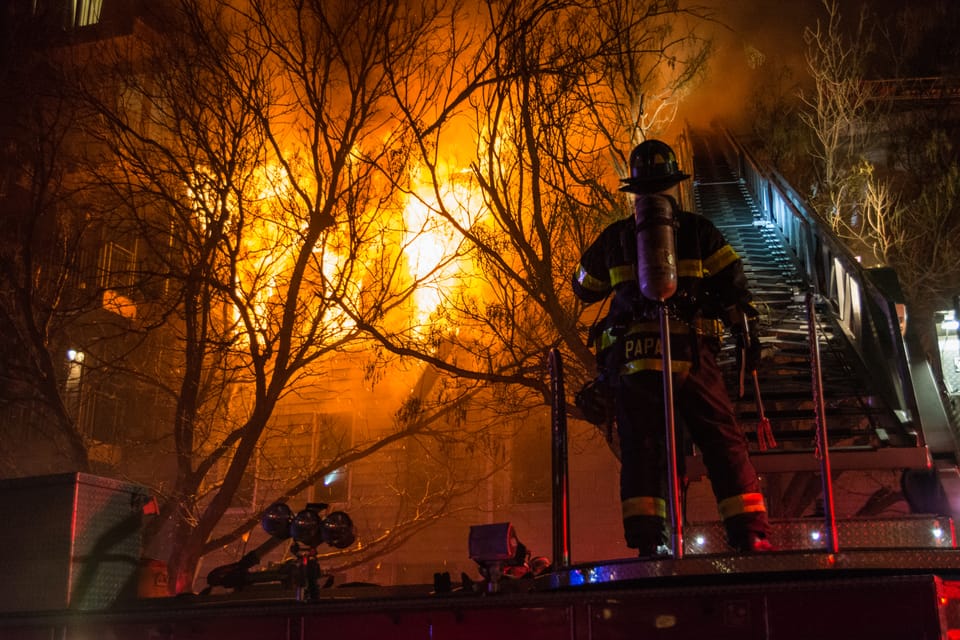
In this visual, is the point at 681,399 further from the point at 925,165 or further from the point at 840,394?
the point at 925,165

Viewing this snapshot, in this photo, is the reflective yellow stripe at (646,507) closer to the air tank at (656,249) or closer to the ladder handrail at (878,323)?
the air tank at (656,249)

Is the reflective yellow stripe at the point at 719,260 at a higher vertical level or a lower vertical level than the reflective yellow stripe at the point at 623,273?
higher

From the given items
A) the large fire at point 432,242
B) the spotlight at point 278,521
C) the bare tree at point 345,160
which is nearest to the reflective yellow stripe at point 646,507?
the spotlight at point 278,521

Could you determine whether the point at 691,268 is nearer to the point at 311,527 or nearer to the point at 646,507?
the point at 646,507

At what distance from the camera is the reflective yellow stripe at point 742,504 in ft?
11.4

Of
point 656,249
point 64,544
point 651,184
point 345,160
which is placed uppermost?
point 345,160

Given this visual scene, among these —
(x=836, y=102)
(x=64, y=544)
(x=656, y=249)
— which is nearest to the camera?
(x=656, y=249)

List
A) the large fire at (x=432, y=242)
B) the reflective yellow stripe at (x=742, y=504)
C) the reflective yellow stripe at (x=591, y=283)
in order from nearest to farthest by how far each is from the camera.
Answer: the reflective yellow stripe at (x=742, y=504)
the reflective yellow stripe at (x=591, y=283)
the large fire at (x=432, y=242)

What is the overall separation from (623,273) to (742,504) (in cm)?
105

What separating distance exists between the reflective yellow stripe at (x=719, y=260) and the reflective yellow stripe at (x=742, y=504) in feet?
3.07

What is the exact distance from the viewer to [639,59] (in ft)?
30.4

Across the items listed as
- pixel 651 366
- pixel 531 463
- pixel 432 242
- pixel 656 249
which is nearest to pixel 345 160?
pixel 432 242

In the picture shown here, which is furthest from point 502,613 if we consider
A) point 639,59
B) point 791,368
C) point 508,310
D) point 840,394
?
point 639,59

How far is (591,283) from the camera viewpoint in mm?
4074
